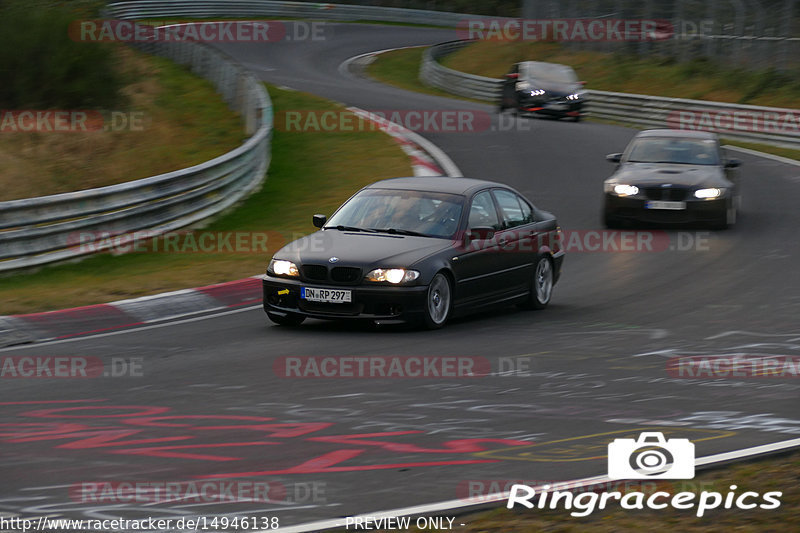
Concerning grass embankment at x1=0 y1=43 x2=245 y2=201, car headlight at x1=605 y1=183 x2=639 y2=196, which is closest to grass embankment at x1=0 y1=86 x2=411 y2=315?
grass embankment at x1=0 y1=43 x2=245 y2=201

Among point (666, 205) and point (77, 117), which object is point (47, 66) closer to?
point (77, 117)

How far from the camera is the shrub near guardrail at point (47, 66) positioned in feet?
84.3

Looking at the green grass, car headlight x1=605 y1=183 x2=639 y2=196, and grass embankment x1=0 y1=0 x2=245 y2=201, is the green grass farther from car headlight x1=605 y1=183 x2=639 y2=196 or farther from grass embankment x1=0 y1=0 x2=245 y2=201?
car headlight x1=605 y1=183 x2=639 y2=196

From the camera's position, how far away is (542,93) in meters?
32.6

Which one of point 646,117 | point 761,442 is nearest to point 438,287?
point 761,442

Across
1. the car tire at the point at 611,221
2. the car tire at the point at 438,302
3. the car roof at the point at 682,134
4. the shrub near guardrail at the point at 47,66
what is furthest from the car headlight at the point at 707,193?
the shrub near guardrail at the point at 47,66

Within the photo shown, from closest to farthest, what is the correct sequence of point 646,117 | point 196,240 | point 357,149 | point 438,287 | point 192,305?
point 438,287 → point 192,305 → point 196,240 → point 357,149 → point 646,117

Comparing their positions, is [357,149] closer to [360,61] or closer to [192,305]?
[192,305]

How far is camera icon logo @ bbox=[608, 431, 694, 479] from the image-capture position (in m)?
6.05

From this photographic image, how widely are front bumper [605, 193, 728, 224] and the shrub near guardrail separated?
1330cm

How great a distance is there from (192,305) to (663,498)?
7.89 m

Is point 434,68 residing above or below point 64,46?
below

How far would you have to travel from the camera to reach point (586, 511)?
5.52 meters

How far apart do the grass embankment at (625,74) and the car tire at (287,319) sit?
18.6 m
